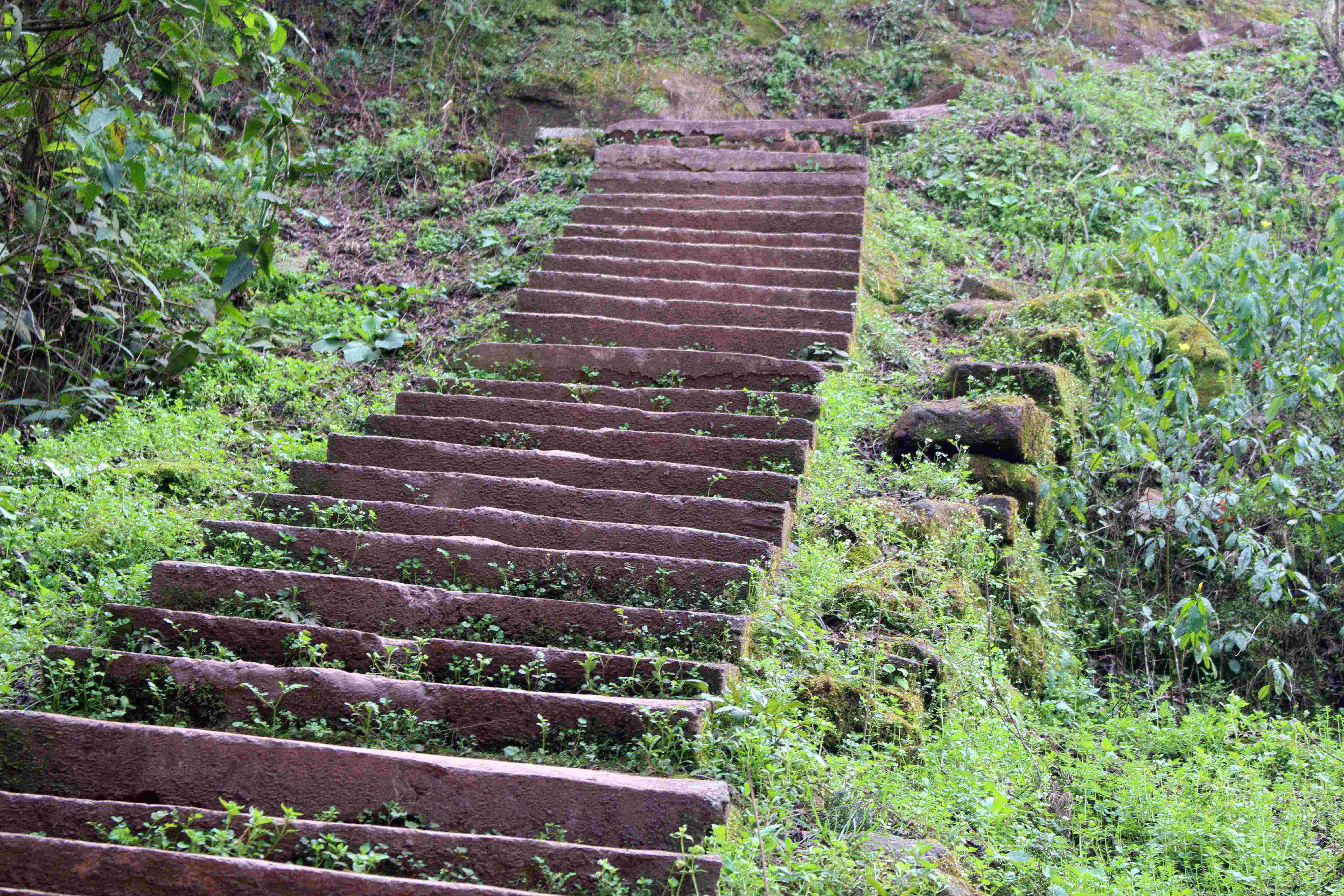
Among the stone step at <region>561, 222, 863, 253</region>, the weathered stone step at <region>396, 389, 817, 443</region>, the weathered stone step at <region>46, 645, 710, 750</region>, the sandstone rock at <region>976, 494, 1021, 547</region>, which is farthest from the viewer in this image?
the stone step at <region>561, 222, 863, 253</region>

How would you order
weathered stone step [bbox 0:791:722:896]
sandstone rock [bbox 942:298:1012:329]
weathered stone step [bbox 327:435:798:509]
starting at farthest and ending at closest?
sandstone rock [bbox 942:298:1012:329] < weathered stone step [bbox 327:435:798:509] < weathered stone step [bbox 0:791:722:896]

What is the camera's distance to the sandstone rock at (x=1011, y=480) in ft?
18.4

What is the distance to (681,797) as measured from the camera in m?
3.14

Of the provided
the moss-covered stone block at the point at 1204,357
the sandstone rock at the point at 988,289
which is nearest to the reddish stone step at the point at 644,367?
the sandstone rock at the point at 988,289

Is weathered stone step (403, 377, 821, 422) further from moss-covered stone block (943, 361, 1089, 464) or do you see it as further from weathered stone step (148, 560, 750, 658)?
weathered stone step (148, 560, 750, 658)

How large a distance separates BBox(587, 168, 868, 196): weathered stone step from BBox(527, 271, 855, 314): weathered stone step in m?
1.45

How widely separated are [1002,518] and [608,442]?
6.15 feet

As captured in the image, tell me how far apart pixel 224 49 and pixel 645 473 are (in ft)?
23.6

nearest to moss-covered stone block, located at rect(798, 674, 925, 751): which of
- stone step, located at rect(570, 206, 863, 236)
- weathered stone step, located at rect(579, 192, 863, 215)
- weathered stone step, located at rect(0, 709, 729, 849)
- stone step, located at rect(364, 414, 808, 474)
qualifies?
weathered stone step, located at rect(0, 709, 729, 849)

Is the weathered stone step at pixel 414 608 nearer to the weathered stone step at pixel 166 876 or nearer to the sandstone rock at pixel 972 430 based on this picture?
the weathered stone step at pixel 166 876

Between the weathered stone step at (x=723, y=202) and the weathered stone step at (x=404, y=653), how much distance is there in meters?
4.87

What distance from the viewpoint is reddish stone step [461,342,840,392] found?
19.7 feet

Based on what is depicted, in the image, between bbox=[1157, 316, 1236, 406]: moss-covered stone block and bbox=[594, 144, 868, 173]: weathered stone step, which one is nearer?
bbox=[1157, 316, 1236, 406]: moss-covered stone block

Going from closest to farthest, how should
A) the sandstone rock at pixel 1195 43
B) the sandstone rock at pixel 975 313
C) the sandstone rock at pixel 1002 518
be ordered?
the sandstone rock at pixel 1002 518, the sandstone rock at pixel 975 313, the sandstone rock at pixel 1195 43
